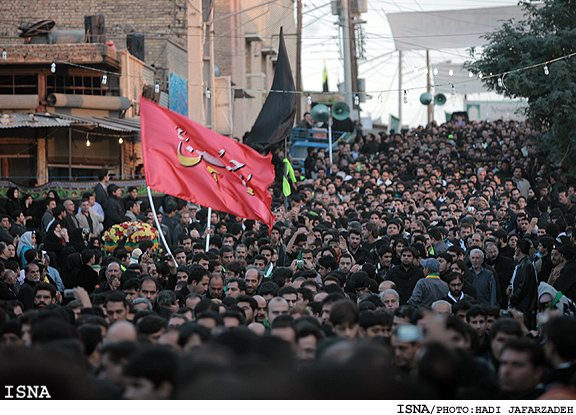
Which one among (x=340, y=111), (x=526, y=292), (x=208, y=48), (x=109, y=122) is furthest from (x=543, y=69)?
(x=526, y=292)

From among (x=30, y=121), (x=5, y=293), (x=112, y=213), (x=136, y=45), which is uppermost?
(x=136, y=45)

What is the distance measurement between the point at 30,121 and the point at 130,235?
7.92 m

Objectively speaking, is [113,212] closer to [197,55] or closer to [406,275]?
[197,55]

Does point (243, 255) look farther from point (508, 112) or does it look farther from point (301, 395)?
point (508, 112)

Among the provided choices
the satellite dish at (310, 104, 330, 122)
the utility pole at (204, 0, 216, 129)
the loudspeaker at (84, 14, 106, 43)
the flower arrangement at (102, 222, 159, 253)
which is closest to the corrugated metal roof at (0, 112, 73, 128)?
the utility pole at (204, 0, 216, 129)

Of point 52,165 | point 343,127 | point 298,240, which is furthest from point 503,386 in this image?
point 343,127

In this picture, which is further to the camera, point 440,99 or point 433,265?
point 440,99

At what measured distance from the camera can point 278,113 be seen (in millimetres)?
20797

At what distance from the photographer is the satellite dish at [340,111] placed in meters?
→ 25.3

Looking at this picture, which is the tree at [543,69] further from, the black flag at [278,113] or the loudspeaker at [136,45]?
the loudspeaker at [136,45]

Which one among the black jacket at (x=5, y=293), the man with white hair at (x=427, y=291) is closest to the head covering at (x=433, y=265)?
the man with white hair at (x=427, y=291)

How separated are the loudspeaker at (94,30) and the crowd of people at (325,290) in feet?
22.8

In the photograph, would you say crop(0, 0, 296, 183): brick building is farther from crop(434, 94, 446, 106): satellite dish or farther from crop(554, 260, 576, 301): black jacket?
crop(554, 260, 576, 301): black jacket

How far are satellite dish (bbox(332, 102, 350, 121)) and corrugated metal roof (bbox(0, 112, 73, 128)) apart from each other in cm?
782
